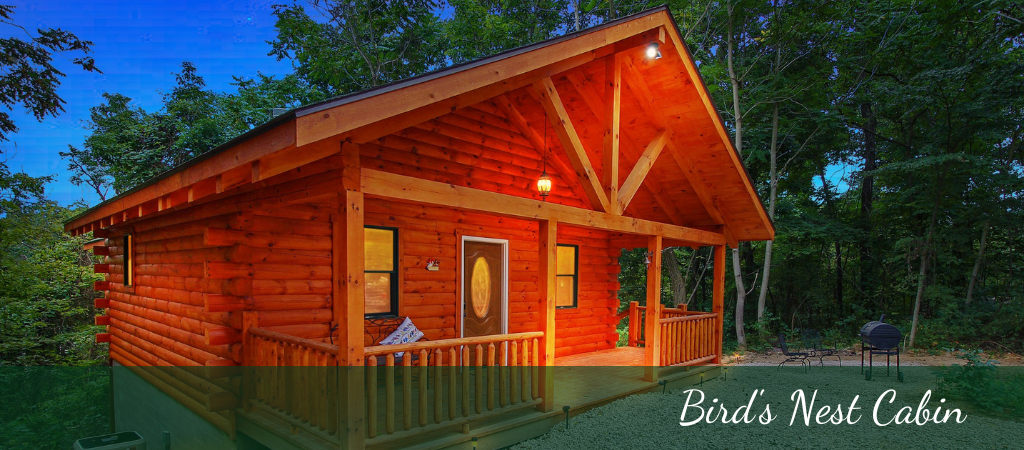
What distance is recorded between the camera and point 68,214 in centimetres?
1745

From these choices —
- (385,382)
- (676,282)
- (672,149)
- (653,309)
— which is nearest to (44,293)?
(385,382)

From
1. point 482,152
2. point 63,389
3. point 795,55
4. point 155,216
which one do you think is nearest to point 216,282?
point 155,216

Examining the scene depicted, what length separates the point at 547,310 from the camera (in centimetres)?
542

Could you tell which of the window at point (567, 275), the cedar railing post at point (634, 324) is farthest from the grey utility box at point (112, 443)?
the cedar railing post at point (634, 324)

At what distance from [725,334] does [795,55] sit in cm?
885

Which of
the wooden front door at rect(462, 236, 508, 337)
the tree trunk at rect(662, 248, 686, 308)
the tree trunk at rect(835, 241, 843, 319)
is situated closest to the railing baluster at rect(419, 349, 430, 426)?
the wooden front door at rect(462, 236, 508, 337)

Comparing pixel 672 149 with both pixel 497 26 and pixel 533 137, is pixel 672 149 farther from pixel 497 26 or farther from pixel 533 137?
pixel 497 26

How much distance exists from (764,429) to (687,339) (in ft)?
8.16

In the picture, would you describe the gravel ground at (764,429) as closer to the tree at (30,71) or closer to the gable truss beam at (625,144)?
the gable truss beam at (625,144)

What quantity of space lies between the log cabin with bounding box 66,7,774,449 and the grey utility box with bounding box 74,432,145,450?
2.09 ft

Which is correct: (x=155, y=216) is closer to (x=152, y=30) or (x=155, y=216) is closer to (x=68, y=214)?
(x=68, y=214)

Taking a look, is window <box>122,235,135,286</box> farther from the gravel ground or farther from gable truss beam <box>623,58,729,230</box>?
gable truss beam <box>623,58,729,230</box>

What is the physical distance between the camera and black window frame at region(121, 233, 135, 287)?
809 cm

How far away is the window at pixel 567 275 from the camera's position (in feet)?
29.8
